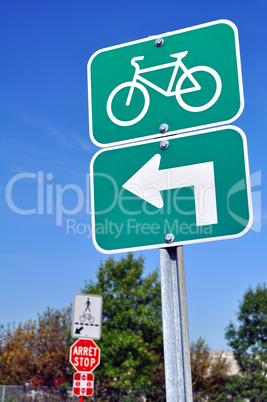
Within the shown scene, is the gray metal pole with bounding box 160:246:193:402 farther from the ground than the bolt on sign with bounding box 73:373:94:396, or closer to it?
closer to it

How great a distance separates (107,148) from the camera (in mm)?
2887

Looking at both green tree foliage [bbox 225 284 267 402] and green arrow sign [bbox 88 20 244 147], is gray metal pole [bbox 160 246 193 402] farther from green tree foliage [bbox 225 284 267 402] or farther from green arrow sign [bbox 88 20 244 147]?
green tree foliage [bbox 225 284 267 402]

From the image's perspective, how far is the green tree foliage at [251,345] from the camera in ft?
149

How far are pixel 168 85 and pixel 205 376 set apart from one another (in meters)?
47.7

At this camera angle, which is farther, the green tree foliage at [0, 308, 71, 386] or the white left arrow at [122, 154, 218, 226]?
the green tree foliage at [0, 308, 71, 386]

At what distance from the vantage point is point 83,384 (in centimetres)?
1091

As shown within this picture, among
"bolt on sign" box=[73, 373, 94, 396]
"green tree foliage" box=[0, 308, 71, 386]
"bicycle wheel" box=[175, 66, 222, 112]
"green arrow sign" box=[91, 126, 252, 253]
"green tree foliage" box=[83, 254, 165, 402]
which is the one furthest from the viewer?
"green tree foliage" box=[0, 308, 71, 386]

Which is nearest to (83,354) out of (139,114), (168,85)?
(139,114)

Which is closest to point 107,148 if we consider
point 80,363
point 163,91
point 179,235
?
point 163,91

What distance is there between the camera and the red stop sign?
35.7ft

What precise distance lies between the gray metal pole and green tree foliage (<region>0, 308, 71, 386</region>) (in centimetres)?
4142

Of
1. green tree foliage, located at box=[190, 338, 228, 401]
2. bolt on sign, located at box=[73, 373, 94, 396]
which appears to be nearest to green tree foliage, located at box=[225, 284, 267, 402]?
green tree foliage, located at box=[190, 338, 228, 401]

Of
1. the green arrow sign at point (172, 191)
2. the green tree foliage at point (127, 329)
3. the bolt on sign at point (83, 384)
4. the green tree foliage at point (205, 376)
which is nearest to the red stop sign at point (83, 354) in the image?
the bolt on sign at point (83, 384)

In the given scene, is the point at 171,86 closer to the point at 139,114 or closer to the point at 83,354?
the point at 139,114
